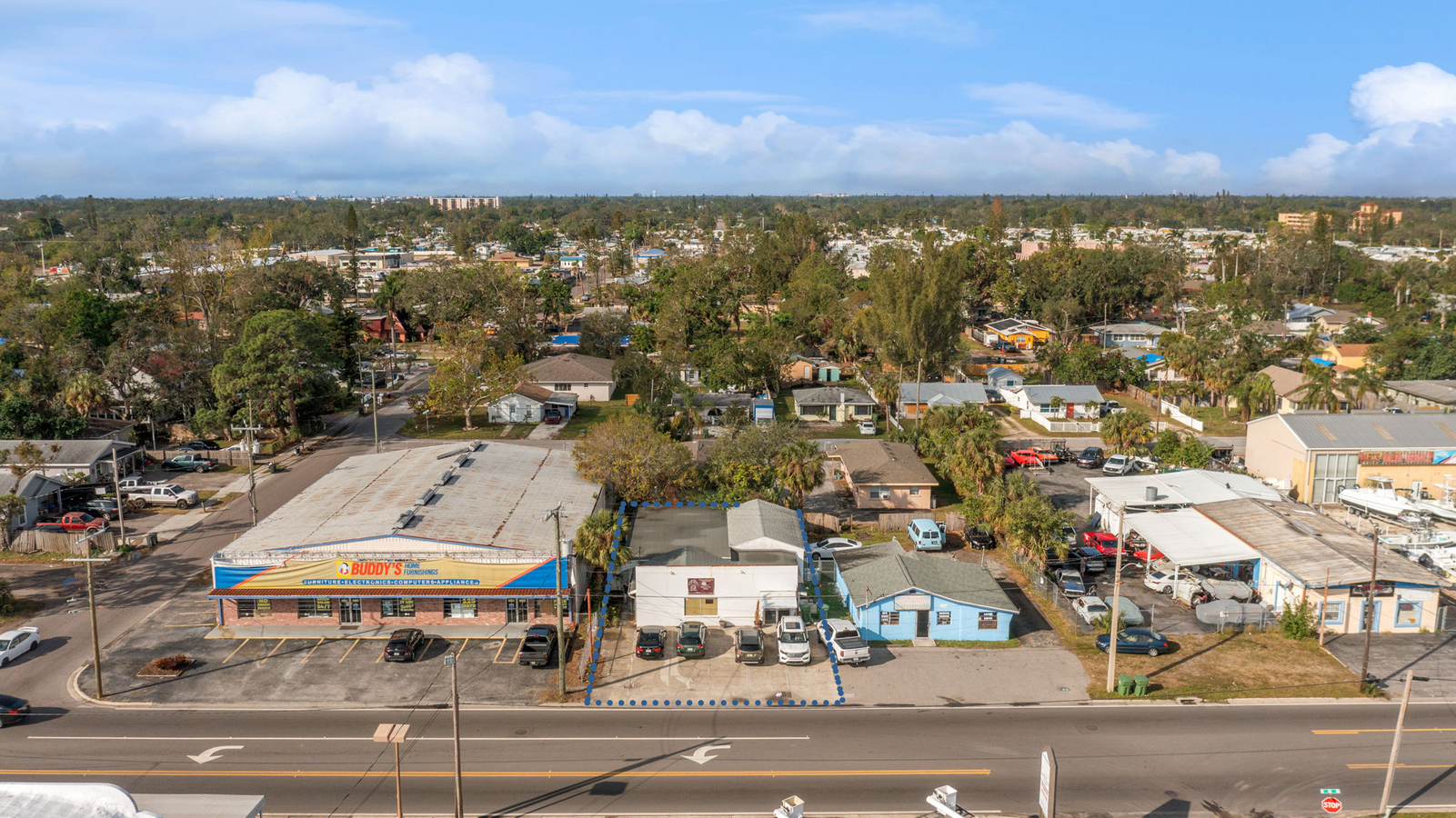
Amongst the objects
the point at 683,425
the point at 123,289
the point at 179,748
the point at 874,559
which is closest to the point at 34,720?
the point at 179,748

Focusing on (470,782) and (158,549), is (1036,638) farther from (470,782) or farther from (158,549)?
(158,549)

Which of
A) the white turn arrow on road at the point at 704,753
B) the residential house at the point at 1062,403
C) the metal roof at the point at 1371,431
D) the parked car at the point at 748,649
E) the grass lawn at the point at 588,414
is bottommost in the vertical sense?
the white turn arrow on road at the point at 704,753

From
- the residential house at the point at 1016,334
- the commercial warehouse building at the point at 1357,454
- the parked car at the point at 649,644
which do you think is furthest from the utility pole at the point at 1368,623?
the residential house at the point at 1016,334

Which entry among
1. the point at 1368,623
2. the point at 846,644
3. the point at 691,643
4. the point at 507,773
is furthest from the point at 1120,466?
the point at 507,773

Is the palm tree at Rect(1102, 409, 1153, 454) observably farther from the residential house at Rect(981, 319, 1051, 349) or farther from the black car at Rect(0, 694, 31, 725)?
the black car at Rect(0, 694, 31, 725)

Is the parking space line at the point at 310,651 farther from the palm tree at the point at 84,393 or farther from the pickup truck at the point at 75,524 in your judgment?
the palm tree at the point at 84,393

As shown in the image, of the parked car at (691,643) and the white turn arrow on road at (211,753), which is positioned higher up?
the parked car at (691,643)
